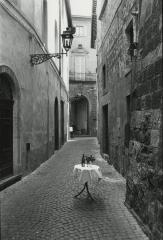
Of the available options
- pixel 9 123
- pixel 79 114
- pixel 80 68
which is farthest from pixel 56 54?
pixel 79 114

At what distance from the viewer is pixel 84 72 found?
99.9 feet

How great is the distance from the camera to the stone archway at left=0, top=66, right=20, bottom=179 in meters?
7.33

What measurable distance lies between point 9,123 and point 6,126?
0.22 metres

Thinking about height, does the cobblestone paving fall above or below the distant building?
below

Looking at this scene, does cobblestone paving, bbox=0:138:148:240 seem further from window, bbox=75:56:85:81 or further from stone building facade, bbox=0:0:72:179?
window, bbox=75:56:85:81

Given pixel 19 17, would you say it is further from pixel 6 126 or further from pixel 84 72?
pixel 84 72

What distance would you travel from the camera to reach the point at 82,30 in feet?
103

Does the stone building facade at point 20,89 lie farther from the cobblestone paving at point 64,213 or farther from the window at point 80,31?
the window at point 80,31

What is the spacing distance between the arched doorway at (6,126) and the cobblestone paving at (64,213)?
56cm

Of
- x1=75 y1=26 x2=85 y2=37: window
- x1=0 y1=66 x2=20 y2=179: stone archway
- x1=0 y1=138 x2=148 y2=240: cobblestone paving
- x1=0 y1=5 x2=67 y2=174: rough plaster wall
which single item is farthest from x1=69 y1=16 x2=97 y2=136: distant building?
x1=0 y1=138 x2=148 y2=240: cobblestone paving

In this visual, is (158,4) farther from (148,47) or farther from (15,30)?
(15,30)

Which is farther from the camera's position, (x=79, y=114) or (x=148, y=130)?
(x=79, y=114)

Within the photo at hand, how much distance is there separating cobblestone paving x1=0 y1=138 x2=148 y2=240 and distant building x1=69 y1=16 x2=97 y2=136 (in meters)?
21.6

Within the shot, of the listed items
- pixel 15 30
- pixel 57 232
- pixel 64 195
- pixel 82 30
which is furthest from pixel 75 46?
pixel 57 232
